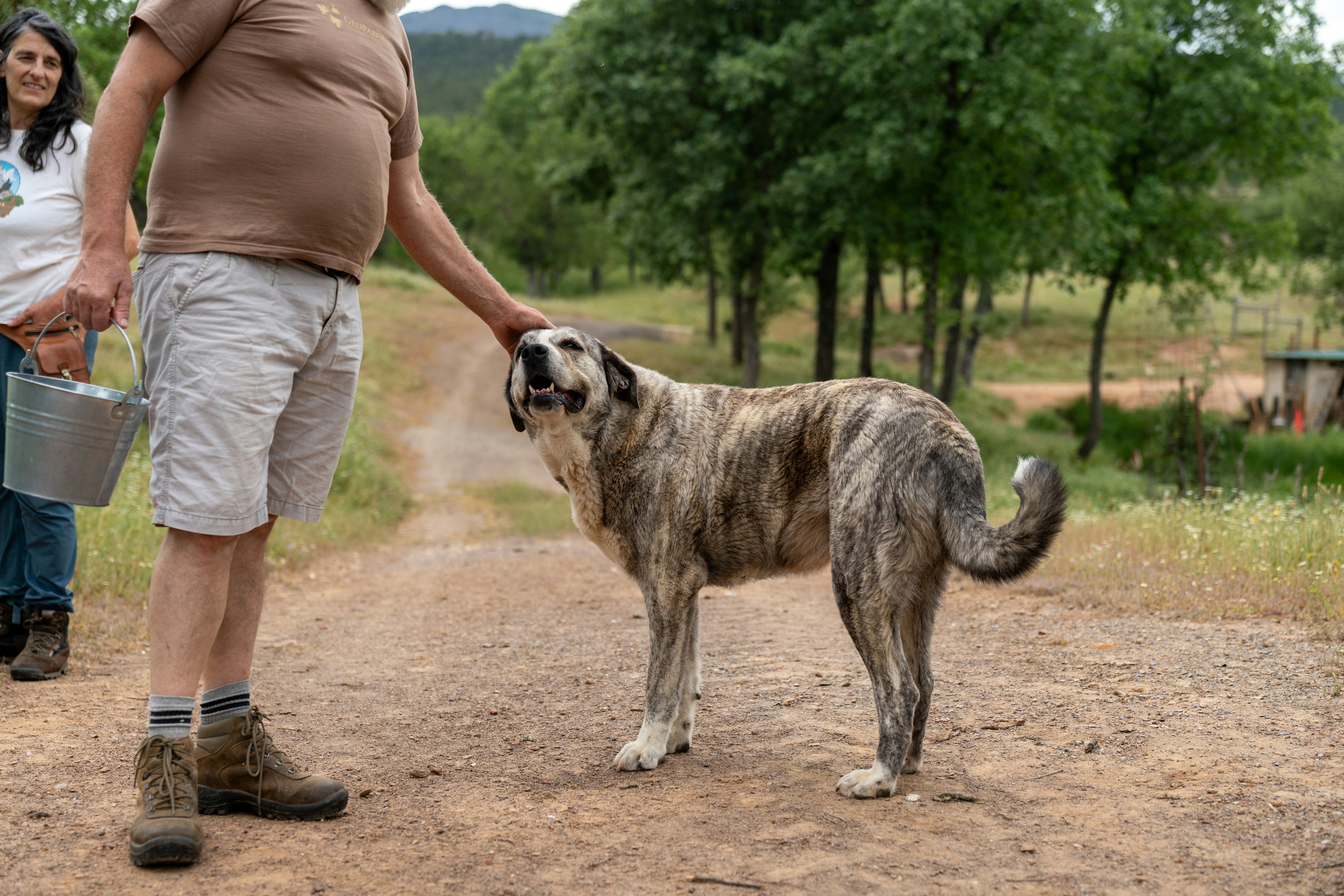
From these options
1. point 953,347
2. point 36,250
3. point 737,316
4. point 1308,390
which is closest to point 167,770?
point 36,250

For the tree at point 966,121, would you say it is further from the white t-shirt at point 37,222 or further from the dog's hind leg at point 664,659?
the dog's hind leg at point 664,659

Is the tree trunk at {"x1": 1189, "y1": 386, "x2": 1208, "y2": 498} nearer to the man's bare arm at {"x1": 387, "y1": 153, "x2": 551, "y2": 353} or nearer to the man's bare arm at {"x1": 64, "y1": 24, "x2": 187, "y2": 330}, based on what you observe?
the man's bare arm at {"x1": 387, "y1": 153, "x2": 551, "y2": 353}

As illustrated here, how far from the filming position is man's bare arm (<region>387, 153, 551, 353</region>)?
3.82 meters

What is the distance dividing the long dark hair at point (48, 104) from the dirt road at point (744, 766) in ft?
8.21

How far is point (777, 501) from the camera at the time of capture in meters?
3.89

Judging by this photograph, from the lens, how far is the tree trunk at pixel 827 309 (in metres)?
22.2

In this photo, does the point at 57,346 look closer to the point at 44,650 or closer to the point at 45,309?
the point at 45,309

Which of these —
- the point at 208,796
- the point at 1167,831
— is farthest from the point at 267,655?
the point at 1167,831

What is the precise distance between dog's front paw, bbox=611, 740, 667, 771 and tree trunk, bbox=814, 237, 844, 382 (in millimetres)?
18408

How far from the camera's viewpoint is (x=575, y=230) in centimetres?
5094

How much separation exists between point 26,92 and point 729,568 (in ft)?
12.8

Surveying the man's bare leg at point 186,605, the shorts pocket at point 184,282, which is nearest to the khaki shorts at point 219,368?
the shorts pocket at point 184,282

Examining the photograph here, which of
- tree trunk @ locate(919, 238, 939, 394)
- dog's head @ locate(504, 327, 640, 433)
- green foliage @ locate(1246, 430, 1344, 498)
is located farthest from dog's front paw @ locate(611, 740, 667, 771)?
tree trunk @ locate(919, 238, 939, 394)

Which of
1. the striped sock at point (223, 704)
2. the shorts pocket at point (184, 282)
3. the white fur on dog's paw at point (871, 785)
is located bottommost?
the white fur on dog's paw at point (871, 785)
